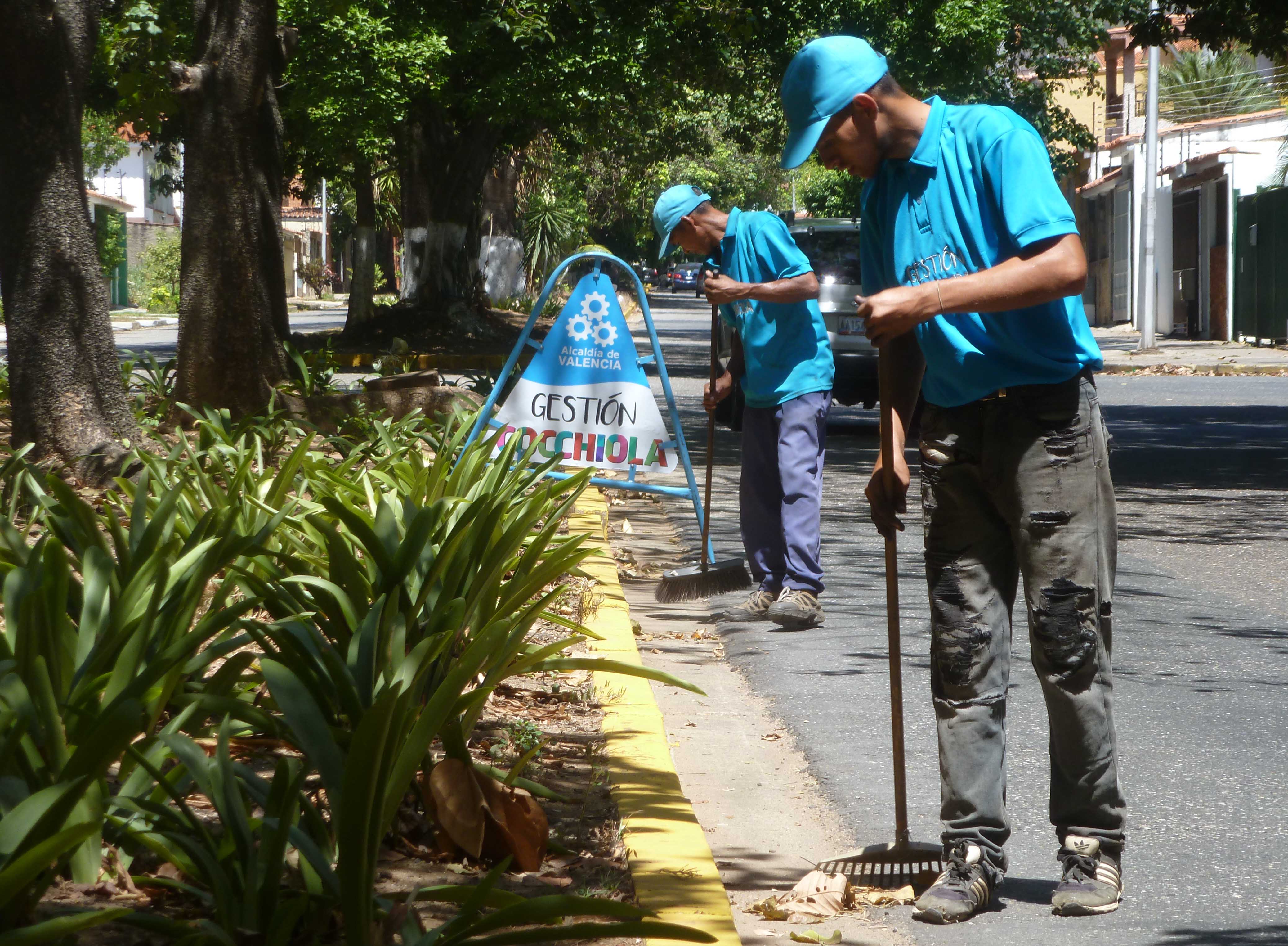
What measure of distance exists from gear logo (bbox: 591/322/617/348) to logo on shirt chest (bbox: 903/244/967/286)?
4.30 meters

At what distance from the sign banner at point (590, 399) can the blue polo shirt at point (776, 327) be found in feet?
3.19

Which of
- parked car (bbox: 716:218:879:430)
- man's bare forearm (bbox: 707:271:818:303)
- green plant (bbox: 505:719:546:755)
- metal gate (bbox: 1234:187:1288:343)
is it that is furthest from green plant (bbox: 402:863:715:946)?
metal gate (bbox: 1234:187:1288:343)

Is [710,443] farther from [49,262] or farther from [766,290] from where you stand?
[49,262]

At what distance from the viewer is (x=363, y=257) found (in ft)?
94.3

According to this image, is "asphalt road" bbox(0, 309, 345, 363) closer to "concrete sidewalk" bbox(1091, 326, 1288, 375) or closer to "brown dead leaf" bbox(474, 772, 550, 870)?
"concrete sidewalk" bbox(1091, 326, 1288, 375)

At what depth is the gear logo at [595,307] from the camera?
7738mm

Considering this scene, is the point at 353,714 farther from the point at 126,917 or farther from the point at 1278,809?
the point at 1278,809

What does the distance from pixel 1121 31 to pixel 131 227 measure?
127 ft

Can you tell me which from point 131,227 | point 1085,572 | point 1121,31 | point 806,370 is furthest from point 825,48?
point 131,227

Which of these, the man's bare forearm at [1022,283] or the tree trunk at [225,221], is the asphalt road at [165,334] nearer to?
the tree trunk at [225,221]

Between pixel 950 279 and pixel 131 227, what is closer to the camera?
pixel 950 279

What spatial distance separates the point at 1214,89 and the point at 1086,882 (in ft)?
155

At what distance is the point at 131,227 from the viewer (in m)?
62.8

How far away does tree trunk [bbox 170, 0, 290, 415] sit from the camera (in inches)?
415
